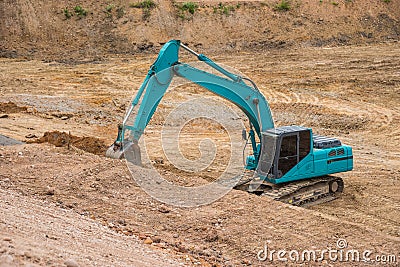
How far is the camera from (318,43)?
31.8 m

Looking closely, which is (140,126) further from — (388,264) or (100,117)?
(100,117)

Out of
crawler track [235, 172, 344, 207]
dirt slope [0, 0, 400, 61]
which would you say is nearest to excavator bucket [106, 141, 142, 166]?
crawler track [235, 172, 344, 207]

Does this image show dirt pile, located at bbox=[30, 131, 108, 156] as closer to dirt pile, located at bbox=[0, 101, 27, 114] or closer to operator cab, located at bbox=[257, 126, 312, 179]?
operator cab, located at bbox=[257, 126, 312, 179]

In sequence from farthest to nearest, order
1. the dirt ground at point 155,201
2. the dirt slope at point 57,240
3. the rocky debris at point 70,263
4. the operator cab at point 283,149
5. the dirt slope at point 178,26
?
the dirt slope at point 178,26, the operator cab at point 283,149, the dirt ground at point 155,201, the dirt slope at point 57,240, the rocky debris at point 70,263

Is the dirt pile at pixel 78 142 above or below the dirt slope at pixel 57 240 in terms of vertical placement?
below

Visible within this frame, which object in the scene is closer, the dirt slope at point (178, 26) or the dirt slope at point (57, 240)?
the dirt slope at point (57, 240)

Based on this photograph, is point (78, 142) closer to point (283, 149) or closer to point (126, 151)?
point (126, 151)

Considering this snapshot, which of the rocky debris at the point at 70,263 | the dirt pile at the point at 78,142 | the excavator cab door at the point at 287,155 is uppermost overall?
the rocky debris at the point at 70,263

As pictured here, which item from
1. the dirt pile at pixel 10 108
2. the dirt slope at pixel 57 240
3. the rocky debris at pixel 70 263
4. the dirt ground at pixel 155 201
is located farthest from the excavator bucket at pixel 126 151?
the dirt pile at pixel 10 108

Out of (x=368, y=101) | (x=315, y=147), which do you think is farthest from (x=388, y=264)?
(x=368, y=101)

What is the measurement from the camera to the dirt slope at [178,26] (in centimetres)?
3084

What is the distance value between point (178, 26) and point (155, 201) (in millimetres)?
22601

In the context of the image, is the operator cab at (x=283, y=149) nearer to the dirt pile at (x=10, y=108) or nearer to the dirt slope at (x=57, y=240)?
the dirt slope at (x=57, y=240)

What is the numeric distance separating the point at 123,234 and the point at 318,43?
24468mm
